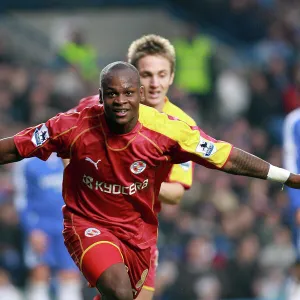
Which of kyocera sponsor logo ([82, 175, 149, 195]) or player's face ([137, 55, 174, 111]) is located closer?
kyocera sponsor logo ([82, 175, 149, 195])

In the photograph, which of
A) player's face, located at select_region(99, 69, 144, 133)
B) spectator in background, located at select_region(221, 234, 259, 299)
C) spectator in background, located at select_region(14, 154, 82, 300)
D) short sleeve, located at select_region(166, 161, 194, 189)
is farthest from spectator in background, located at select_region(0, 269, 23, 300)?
player's face, located at select_region(99, 69, 144, 133)

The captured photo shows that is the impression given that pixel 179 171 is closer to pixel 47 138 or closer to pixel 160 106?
pixel 160 106

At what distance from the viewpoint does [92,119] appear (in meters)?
6.19

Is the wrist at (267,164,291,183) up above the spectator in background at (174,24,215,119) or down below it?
below

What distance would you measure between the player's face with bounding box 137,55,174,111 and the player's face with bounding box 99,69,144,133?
1.21 meters

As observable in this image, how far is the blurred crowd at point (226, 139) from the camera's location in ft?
42.2

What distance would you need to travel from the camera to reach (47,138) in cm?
611

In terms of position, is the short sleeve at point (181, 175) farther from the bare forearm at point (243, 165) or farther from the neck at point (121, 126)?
the neck at point (121, 126)

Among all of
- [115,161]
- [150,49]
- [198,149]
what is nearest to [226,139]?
[150,49]

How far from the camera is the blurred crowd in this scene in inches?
506

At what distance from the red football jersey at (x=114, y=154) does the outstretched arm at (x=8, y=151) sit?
33mm

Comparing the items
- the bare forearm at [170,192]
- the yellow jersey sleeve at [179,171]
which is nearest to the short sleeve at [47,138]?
the bare forearm at [170,192]

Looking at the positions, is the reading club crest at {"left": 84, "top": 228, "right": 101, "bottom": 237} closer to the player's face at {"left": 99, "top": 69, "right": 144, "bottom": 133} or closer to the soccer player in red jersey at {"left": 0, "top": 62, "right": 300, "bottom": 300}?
the soccer player in red jersey at {"left": 0, "top": 62, "right": 300, "bottom": 300}

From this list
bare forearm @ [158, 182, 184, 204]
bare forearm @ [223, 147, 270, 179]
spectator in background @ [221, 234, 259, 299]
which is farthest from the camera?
spectator in background @ [221, 234, 259, 299]
